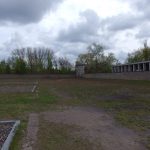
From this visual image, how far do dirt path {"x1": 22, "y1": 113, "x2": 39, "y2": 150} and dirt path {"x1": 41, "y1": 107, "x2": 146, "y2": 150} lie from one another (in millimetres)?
426

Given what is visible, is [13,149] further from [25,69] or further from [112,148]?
[25,69]

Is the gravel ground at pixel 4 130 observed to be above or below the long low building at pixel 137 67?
below

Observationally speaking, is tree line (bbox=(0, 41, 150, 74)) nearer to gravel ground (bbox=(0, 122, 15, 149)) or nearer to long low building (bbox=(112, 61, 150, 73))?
long low building (bbox=(112, 61, 150, 73))

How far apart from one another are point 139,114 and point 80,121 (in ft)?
7.07

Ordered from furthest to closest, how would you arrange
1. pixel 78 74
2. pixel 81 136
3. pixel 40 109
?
pixel 78 74
pixel 40 109
pixel 81 136

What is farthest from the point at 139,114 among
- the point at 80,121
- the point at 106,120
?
the point at 80,121

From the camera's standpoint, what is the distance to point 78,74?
67.1 meters

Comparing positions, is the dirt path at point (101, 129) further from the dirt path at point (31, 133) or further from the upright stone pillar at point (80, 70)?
the upright stone pillar at point (80, 70)

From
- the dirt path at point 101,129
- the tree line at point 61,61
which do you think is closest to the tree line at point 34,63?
the tree line at point 61,61

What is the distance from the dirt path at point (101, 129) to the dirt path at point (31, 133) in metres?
0.43

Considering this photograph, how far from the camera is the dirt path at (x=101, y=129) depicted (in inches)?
237

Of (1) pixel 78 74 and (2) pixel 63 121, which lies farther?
(1) pixel 78 74

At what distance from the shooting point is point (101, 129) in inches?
298

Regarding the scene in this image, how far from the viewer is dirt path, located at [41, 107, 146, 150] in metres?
6.03
